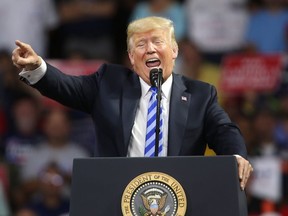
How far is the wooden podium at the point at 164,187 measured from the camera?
3678mm

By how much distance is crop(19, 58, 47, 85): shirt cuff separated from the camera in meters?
4.05

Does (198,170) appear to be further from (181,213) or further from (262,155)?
→ (262,155)

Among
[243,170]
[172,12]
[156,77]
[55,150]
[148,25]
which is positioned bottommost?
[55,150]

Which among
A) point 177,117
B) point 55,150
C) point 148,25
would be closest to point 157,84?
point 177,117

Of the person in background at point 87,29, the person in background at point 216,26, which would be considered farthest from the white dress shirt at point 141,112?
the person in background at point 87,29

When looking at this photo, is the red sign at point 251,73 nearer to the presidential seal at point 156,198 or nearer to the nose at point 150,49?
the nose at point 150,49

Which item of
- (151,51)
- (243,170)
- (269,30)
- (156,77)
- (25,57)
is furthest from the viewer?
(269,30)

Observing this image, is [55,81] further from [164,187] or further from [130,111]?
[164,187]

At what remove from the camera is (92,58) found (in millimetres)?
8992

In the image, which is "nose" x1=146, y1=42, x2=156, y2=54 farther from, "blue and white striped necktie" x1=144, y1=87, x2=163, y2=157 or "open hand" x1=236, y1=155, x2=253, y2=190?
"open hand" x1=236, y1=155, x2=253, y2=190

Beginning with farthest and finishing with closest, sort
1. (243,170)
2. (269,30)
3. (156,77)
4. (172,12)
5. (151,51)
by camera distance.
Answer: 1. (172,12)
2. (269,30)
3. (151,51)
4. (156,77)
5. (243,170)

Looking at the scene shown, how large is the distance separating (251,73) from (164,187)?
15.7 feet

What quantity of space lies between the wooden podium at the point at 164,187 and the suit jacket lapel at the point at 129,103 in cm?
39

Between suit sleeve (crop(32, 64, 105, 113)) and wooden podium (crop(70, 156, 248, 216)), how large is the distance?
492mm
